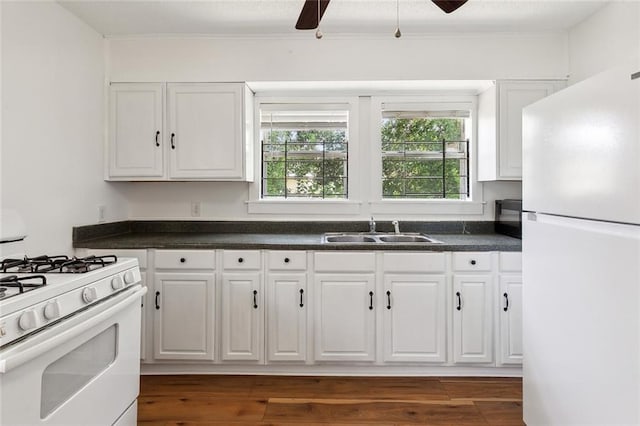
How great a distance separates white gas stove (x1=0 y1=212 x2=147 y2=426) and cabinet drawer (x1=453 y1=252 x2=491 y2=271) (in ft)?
6.05

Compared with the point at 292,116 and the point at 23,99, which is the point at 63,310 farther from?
the point at 292,116

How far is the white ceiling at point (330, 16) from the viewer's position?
222cm

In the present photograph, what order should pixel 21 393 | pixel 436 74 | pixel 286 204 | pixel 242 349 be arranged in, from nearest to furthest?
pixel 21 393
pixel 242 349
pixel 436 74
pixel 286 204

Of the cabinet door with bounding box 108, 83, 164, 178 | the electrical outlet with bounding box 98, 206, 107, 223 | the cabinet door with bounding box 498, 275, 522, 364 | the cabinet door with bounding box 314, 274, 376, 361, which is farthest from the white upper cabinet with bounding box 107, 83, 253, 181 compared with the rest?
the cabinet door with bounding box 498, 275, 522, 364

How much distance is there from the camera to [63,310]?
1149 mm

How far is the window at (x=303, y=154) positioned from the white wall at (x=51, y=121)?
123cm

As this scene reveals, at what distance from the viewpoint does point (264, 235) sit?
2.78 m

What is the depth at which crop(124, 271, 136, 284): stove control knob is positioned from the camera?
1537mm

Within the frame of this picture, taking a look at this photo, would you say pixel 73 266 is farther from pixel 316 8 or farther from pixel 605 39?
pixel 605 39

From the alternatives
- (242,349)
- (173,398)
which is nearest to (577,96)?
(242,349)

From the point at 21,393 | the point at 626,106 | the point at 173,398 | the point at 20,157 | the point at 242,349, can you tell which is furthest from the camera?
the point at 242,349

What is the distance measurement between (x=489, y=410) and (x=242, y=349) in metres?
1.52

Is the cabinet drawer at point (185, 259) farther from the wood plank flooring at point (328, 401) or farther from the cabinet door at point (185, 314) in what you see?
the wood plank flooring at point (328, 401)

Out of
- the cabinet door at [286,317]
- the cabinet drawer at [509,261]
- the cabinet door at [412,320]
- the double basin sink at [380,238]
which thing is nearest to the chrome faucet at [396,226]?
the double basin sink at [380,238]
